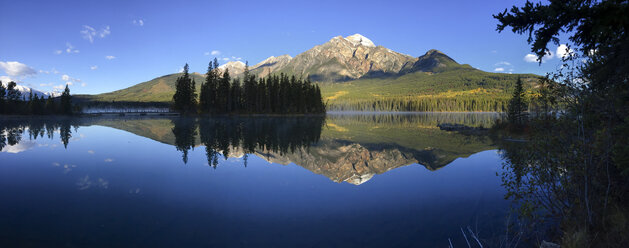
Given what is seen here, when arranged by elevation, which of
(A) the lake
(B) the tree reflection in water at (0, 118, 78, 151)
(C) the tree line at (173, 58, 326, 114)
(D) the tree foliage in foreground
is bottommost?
(A) the lake

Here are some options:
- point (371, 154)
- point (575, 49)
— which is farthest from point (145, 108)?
point (575, 49)

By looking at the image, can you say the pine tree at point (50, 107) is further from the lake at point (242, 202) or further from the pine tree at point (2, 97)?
the lake at point (242, 202)

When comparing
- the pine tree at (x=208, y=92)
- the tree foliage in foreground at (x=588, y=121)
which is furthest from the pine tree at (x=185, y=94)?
the tree foliage in foreground at (x=588, y=121)

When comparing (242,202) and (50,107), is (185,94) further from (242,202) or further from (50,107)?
(242,202)

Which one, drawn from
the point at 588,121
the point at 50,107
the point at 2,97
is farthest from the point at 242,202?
the point at 50,107

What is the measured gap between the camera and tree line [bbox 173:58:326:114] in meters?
87.9

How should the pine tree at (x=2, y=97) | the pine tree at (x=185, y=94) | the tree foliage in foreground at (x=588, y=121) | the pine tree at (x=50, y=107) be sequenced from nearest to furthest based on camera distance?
the tree foliage in foreground at (x=588, y=121) → the pine tree at (x=2, y=97) → the pine tree at (x=185, y=94) → the pine tree at (x=50, y=107)

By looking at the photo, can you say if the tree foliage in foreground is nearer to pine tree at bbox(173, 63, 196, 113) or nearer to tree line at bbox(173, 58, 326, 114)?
tree line at bbox(173, 58, 326, 114)

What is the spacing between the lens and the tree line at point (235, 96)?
289 feet

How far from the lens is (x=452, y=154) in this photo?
63.1 feet

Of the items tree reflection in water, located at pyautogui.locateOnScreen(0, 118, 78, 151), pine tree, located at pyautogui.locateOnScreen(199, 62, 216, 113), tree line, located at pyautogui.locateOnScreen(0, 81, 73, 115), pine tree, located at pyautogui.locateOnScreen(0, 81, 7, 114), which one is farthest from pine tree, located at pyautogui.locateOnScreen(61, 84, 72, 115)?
tree reflection in water, located at pyautogui.locateOnScreen(0, 118, 78, 151)

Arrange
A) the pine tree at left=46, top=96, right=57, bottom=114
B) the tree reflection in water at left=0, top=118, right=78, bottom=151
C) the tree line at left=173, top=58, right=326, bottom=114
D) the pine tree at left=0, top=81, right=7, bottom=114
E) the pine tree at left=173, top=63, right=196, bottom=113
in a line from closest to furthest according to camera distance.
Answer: the tree reflection in water at left=0, top=118, right=78, bottom=151 → the pine tree at left=0, top=81, right=7, bottom=114 → the pine tree at left=173, top=63, right=196, bottom=113 → the tree line at left=173, top=58, right=326, bottom=114 → the pine tree at left=46, top=96, right=57, bottom=114

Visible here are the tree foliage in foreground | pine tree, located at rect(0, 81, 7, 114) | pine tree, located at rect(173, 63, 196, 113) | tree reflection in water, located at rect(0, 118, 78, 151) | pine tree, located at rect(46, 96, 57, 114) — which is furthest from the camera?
pine tree, located at rect(46, 96, 57, 114)

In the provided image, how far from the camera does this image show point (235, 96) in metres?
92.1
